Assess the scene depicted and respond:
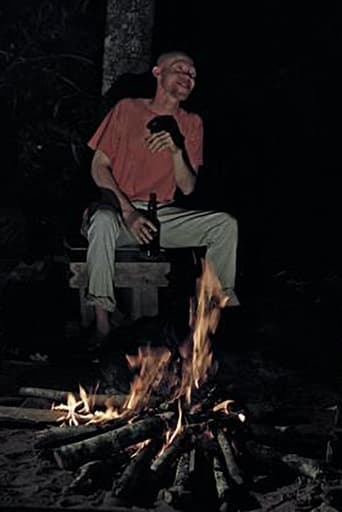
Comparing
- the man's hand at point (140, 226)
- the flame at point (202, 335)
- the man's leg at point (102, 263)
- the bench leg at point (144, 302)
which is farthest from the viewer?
the bench leg at point (144, 302)

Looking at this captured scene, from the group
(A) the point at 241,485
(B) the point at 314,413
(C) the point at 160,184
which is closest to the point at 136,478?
(A) the point at 241,485

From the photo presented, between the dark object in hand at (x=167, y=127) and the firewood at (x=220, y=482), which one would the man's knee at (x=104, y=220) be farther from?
the firewood at (x=220, y=482)

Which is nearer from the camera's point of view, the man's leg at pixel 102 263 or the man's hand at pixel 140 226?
the man's leg at pixel 102 263

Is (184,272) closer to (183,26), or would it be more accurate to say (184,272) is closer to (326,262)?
(326,262)

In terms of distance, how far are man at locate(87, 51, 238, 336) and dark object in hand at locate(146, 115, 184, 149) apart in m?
0.02

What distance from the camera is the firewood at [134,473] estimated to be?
4.53 m

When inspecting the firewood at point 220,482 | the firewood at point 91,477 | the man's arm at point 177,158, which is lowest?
the firewood at point 91,477

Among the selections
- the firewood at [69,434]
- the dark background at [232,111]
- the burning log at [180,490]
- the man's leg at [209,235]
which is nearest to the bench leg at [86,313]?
the man's leg at [209,235]

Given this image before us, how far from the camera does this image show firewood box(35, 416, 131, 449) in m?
5.14

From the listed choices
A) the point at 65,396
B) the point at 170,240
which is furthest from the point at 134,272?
the point at 65,396

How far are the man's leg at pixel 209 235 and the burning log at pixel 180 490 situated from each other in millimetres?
3017

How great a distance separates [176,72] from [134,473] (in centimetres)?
428

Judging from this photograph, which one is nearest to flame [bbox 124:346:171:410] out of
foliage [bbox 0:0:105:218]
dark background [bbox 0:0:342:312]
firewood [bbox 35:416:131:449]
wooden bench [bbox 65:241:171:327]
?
firewood [bbox 35:416:131:449]

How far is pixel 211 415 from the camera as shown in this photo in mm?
5266
